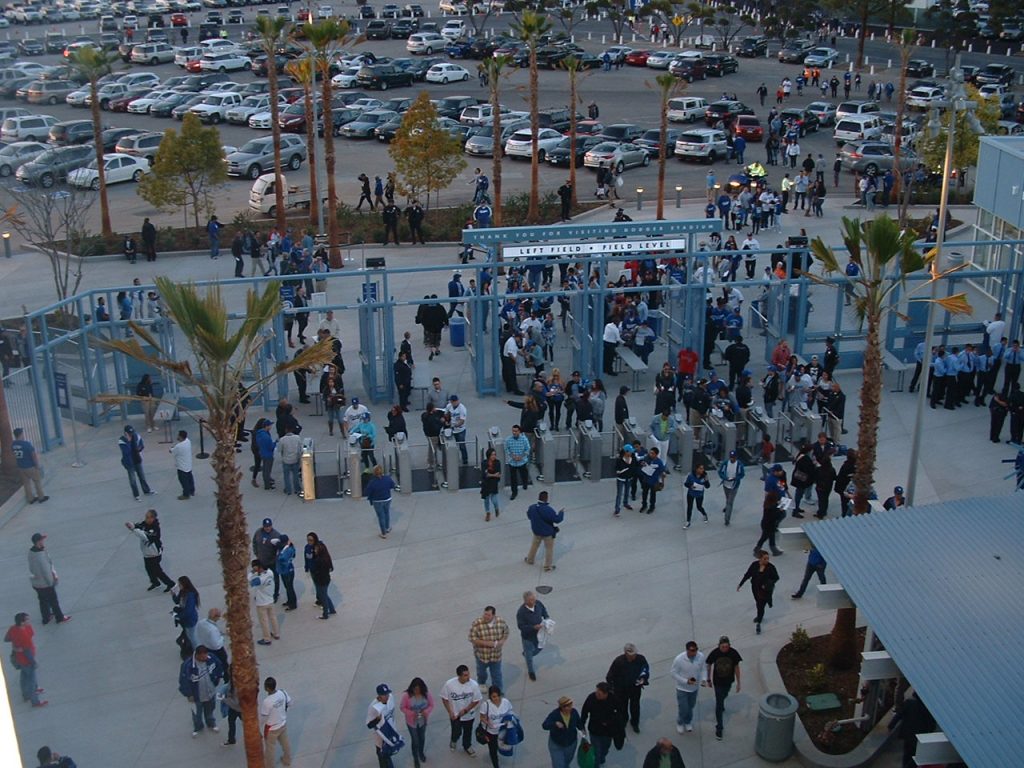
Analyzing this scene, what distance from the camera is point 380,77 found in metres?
63.0

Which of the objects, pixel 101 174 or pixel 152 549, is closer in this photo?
pixel 152 549

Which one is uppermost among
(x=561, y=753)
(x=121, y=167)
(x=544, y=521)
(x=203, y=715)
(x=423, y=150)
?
(x=423, y=150)

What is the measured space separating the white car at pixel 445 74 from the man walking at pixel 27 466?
47946mm

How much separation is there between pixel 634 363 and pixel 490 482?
22.6ft

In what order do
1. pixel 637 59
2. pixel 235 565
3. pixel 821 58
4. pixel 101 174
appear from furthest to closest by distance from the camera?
pixel 637 59, pixel 821 58, pixel 101 174, pixel 235 565

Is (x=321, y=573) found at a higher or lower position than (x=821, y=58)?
lower

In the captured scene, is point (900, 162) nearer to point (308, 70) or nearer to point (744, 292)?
point (744, 292)

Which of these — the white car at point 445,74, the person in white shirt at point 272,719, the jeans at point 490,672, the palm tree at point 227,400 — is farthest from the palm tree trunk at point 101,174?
the white car at point 445,74

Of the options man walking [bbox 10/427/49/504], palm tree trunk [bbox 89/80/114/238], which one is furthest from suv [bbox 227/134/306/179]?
man walking [bbox 10/427/49/504]

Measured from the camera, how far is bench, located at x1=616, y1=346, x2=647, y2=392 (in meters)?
25.1

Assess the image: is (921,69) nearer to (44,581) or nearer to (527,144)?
(527,144)

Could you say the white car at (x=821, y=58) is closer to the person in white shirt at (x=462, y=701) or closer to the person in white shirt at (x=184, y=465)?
the person in white shirt at (x=184, y=465)

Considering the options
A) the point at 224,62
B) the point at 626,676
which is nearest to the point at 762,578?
the point at 626,676

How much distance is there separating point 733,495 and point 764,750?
19.8ft
